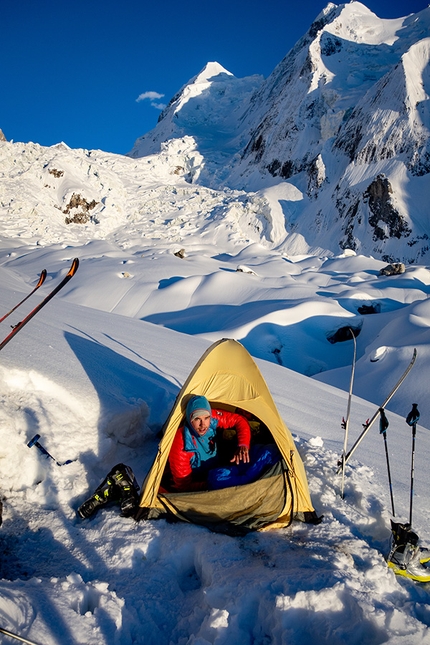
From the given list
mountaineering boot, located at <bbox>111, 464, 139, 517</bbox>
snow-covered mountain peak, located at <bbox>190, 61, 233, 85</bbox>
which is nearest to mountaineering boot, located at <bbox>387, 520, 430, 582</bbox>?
mountaineering boot, located at <bbox>111, 464, 139, 517</bbox>

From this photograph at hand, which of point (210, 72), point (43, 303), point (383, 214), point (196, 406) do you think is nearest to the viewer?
point (43, 303)

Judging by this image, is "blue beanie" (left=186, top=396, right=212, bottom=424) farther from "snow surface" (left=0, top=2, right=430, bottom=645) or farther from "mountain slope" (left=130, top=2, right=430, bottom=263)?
"mountain slope" (left=130, top=2, right=430, bottom=263)

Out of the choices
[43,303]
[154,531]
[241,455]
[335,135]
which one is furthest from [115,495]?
[335,135]

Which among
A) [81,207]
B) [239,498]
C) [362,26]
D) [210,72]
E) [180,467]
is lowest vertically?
[239,498]

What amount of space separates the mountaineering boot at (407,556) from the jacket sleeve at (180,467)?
1454mm

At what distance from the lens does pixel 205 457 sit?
3213 millimetres

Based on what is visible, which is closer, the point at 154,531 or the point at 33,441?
the point at 154,531

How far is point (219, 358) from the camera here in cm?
336

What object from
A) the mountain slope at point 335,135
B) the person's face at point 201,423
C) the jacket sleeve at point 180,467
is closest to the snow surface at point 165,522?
the jacket sleeve at point 180,467

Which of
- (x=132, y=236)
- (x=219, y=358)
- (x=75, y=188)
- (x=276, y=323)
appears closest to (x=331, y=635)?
(x=219, y=358)

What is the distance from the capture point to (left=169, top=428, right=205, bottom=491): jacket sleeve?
3.04 m

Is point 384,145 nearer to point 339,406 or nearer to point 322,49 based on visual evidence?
point 322,49

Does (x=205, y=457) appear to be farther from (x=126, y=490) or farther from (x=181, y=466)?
(x=126, y=490)

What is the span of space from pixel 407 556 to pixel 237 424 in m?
1.58
